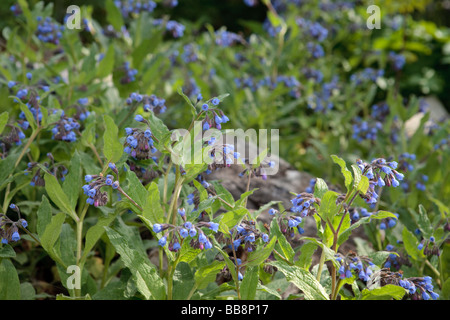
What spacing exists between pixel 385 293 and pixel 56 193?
1.33 metres

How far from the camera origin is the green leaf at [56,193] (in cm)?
211

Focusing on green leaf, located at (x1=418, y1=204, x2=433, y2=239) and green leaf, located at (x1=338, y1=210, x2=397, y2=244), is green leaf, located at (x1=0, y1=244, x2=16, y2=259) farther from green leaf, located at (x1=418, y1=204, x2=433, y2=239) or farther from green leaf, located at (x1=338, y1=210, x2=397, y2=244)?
green leaf, located at (x1=418, y1=204, x2=433, y2=239)

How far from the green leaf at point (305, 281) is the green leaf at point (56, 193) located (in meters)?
0.84

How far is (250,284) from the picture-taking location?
2.01 metres

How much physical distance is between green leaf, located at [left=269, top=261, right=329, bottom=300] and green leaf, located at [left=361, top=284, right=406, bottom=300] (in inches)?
7.8

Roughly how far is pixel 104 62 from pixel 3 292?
1.75 m

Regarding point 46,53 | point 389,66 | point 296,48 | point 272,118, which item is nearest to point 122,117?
point 272,118

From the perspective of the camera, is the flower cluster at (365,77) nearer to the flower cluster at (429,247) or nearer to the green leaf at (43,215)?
the flower cluster at (429,247)

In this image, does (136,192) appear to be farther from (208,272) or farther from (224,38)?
(224,38)

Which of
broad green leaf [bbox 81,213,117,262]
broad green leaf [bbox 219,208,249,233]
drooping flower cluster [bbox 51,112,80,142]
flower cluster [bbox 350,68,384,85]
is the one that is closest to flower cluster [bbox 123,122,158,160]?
broad green leaf [bbox 81,213,117,262]

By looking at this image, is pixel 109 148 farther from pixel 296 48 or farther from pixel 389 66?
pixel 389 66

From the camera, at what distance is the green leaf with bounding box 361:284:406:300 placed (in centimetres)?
200

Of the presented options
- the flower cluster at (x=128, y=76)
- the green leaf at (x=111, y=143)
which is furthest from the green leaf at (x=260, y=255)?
the flower cluster at (x=128, y=76)

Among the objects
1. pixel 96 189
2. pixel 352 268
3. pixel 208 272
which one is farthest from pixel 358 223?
pixel 96 189
